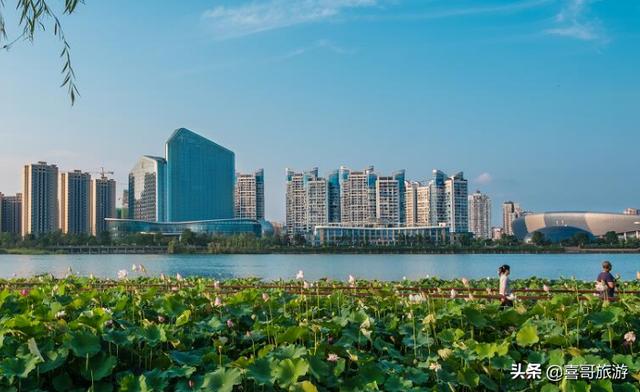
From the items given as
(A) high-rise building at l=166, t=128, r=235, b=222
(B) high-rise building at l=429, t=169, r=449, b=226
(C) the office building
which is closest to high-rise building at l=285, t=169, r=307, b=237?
(A) high-rise building at l=166, t=128, r=235, b=222

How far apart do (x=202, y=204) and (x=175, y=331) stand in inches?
4927

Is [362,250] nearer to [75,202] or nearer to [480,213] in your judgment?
[75,202]

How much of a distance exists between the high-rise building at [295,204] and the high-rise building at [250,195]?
6.75 m

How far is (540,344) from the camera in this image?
4.63 metres

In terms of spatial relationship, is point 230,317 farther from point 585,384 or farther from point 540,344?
point 585,384

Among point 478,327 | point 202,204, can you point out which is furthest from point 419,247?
point 478,327

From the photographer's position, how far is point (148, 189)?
436 ft

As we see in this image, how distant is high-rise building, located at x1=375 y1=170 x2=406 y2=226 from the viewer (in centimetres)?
14238

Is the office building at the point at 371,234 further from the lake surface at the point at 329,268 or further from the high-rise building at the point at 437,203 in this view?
the lake surface at the point at 329,268

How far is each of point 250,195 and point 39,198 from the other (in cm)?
4589

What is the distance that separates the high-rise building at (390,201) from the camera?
142 m

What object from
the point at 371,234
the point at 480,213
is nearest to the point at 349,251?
the point at 371,234

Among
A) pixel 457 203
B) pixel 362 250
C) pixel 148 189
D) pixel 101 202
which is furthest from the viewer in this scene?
pixel 457 203

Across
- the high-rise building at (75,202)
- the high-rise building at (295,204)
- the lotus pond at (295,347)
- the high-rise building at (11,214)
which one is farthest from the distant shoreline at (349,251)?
Result: the lotus pond at (295,347)
